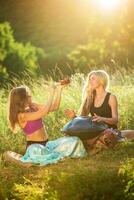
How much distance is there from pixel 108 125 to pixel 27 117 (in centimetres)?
113

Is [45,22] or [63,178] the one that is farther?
[45,22]

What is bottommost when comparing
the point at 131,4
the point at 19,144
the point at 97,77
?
the point at 19,144

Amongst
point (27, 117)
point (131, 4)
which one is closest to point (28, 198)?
point (27, 117)

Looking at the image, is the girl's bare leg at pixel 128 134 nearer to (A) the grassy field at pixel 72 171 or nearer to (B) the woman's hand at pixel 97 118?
(A) the grassy field at pixel 72 171

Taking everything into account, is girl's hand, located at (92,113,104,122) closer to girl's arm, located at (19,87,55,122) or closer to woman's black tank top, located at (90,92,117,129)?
woman's black tank top, located at (90,92,117,129)

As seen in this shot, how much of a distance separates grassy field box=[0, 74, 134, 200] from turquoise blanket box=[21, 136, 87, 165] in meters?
0.15

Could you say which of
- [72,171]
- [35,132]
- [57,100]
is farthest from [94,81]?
[72,171]

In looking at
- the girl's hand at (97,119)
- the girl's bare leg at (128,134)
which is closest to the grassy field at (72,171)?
the girl's bare leg at (128,134)

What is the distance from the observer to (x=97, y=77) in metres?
9.74

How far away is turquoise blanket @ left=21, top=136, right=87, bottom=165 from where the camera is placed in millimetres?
9219

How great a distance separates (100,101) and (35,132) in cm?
103

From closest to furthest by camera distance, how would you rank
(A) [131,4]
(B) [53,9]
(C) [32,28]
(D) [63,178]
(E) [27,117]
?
(D) [63,178] < (E) [27,117] < (A) [131,4] < (C) [32,28] < (B) [53,9]

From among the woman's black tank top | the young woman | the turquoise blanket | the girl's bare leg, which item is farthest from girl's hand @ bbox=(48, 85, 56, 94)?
the girl's bare leg

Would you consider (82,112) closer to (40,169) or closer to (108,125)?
(108,125)
